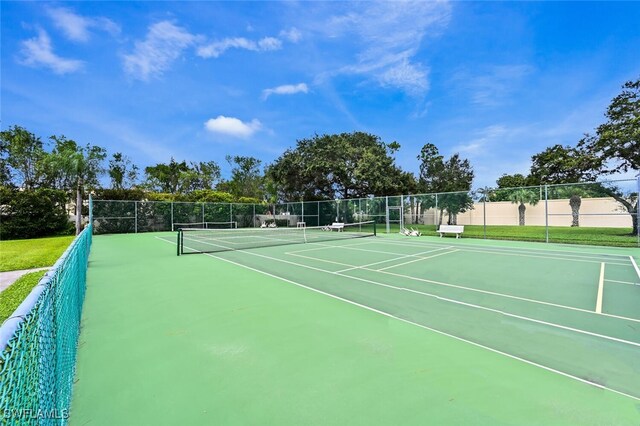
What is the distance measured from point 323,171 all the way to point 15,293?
24.6 meters

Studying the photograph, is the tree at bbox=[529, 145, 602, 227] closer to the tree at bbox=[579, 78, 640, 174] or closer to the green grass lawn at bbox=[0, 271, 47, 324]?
the tree at bbox=[579, 78, 640, 174]

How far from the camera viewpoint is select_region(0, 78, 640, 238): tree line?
1909cm

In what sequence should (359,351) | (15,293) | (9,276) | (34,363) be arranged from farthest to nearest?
(9,276)
(15,293)
(359,351)
(34,363)

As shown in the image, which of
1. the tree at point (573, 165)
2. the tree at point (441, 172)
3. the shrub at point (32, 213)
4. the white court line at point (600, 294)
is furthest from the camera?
the tree at point (441, 172)

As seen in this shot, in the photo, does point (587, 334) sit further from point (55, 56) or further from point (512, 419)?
point (55, 56)

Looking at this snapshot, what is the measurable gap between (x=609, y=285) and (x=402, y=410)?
23.2 ft

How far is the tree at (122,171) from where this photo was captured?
3066 centimetres

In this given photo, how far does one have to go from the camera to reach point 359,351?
348 cm

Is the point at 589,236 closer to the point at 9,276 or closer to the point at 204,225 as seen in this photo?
the point at 9,276

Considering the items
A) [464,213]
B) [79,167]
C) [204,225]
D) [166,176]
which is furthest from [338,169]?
[166,176]

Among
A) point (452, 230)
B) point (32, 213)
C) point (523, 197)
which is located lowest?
point (452, 230)

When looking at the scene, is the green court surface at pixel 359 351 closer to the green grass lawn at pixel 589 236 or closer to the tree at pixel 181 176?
the green grass lawn at pixel 589 236

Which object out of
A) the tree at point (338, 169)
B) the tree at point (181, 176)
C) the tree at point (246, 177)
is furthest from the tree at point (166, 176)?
the tree at point (338, 169)

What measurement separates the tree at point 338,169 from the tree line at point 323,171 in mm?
98
